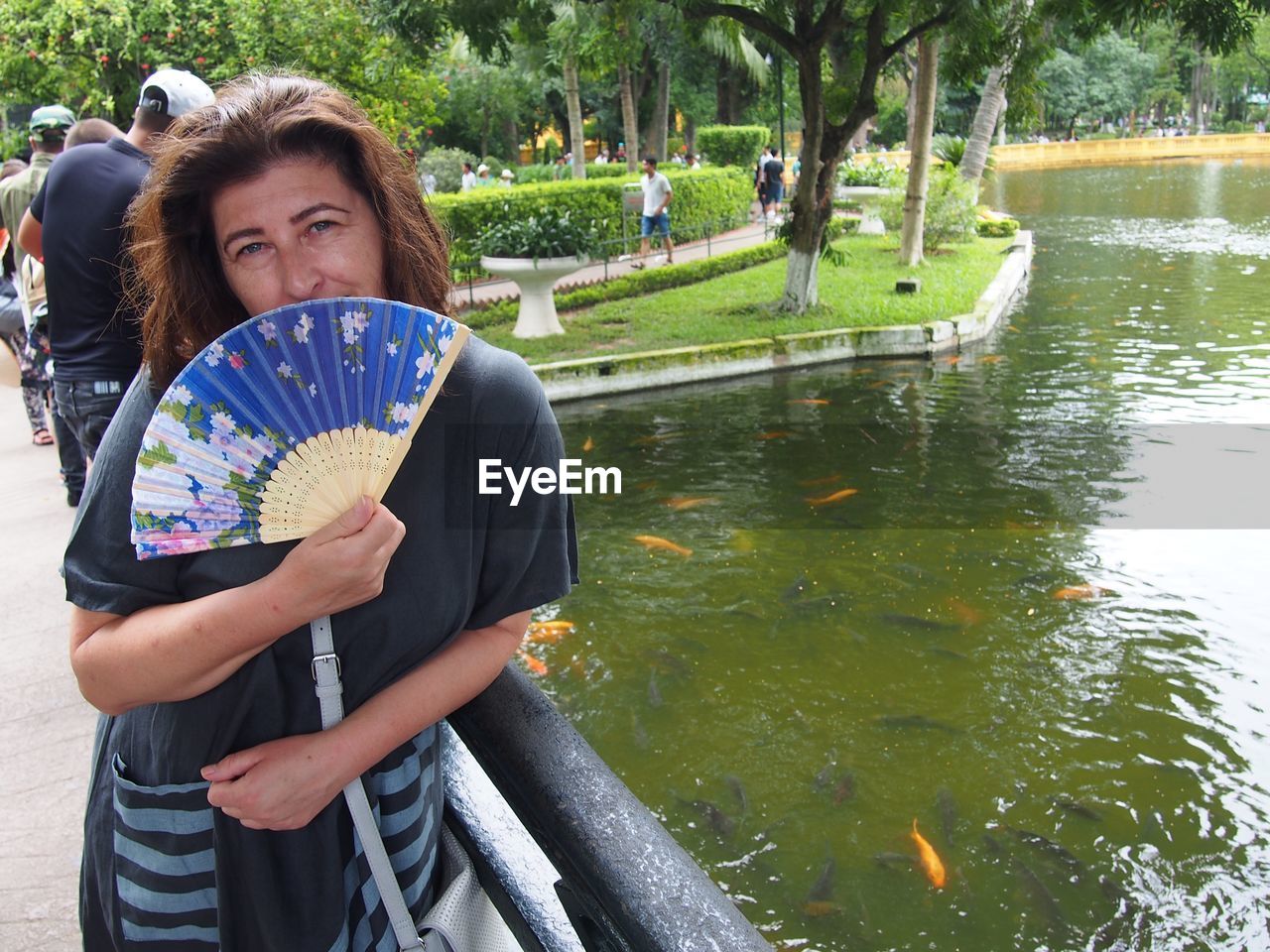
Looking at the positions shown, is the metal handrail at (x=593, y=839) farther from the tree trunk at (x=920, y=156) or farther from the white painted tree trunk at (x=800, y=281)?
the tree trunk at (x=920, y=156)

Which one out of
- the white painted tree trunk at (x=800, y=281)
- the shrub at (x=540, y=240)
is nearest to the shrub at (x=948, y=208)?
the white painted tree trunk at (x=800, y=281)

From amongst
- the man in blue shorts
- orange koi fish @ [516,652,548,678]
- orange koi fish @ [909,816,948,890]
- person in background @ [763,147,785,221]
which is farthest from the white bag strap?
person in background @ [763,147,785,221]

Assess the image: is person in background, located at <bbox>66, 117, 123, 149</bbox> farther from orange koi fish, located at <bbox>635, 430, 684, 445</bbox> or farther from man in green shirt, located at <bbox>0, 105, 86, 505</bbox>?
orange koi fish, located at <bbox>635, 430, 684, 445</bbox>

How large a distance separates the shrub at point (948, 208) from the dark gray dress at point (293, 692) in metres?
16.6

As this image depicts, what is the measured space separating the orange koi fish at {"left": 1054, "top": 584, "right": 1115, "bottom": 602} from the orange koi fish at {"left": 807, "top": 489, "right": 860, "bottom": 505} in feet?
5.52

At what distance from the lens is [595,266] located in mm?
16297

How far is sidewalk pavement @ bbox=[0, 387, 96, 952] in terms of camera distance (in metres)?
2.54

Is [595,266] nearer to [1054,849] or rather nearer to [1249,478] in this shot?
[1249,478]

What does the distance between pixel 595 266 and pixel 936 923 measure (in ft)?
44.8

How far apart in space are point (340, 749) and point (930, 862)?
10.4 ft

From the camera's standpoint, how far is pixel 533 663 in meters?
5.25

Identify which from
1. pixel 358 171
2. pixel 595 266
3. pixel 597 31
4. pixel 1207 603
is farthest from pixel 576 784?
pixel 595 266

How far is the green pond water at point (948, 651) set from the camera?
3.80 meters

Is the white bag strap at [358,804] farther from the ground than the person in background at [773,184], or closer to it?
closer to it
